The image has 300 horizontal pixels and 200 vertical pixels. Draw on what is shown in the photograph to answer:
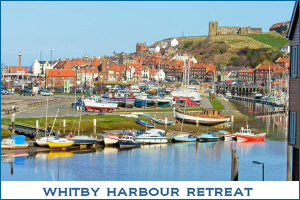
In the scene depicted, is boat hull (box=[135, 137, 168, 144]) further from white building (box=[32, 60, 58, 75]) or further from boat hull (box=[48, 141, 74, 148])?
white building (box=[32, 60, 58, 75])

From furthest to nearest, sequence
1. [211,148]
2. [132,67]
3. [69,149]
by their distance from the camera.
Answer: [132,67] → [211,148] → [69,149]

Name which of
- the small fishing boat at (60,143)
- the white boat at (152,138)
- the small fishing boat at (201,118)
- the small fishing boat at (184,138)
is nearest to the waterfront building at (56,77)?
the small fishing boat at (201,118)

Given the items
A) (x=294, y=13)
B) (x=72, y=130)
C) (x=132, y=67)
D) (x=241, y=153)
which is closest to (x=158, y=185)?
(x=294, y=13)

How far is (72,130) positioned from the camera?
45.7 meters

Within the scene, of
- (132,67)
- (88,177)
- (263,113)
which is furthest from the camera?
(132,67)

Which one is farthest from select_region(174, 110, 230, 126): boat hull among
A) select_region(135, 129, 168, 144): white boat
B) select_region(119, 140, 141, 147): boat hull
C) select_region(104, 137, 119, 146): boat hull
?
select_region(104, 137, 119, 146): boat hull

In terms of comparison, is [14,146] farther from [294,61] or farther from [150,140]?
[294,61]

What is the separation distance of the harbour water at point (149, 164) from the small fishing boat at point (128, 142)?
83 centimetres

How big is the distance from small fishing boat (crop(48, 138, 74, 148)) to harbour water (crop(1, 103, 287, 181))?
0.64 meters

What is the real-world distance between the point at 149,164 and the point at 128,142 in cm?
782

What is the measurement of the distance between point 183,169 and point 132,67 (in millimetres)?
123641

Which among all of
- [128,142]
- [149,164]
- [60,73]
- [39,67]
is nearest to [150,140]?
[128,142]

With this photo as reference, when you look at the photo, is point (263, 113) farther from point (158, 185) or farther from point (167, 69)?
point (167, 69)

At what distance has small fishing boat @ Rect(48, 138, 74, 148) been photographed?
1551 inches
